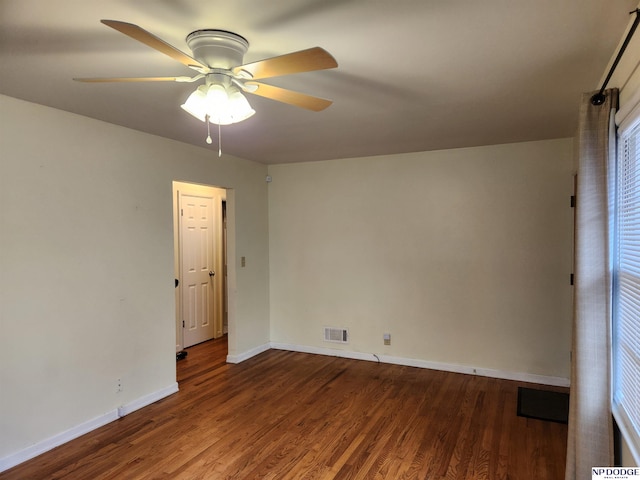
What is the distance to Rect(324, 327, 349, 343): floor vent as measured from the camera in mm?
4895

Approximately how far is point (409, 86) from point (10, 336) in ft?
9.81

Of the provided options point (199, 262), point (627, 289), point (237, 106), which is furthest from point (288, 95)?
point (199, 262)

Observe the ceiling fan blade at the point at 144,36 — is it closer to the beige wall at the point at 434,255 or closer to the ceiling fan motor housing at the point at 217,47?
the ceiling fan motor housing at the point at 217,47

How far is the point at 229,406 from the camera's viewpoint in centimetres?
352

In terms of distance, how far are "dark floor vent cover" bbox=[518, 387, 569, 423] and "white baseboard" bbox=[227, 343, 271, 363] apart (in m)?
2.95

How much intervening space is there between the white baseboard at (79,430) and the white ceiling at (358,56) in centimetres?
219

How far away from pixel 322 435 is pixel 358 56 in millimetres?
2599

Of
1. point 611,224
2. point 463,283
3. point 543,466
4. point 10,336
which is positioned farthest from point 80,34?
point 463,283

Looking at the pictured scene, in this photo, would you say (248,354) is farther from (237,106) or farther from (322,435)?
(237,106)

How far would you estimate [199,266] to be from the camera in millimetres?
5555

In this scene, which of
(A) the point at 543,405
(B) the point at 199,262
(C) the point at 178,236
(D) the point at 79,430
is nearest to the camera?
(D) the point at 79,430

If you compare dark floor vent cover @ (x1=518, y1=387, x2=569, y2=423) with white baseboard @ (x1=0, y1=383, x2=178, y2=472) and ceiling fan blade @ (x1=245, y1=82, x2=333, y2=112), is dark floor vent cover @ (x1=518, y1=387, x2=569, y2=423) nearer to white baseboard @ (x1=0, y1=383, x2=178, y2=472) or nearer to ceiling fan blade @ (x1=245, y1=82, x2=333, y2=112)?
ceiling fan blade @ (x1=245, y1=82, x2=333, y2=112)

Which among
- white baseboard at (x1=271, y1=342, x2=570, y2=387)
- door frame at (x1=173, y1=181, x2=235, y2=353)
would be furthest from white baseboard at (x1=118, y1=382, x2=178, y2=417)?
white baseboard at (x1=271, y1=342, x2=570, y2=387)

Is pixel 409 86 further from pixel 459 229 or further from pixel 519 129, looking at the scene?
pixel 459 229
